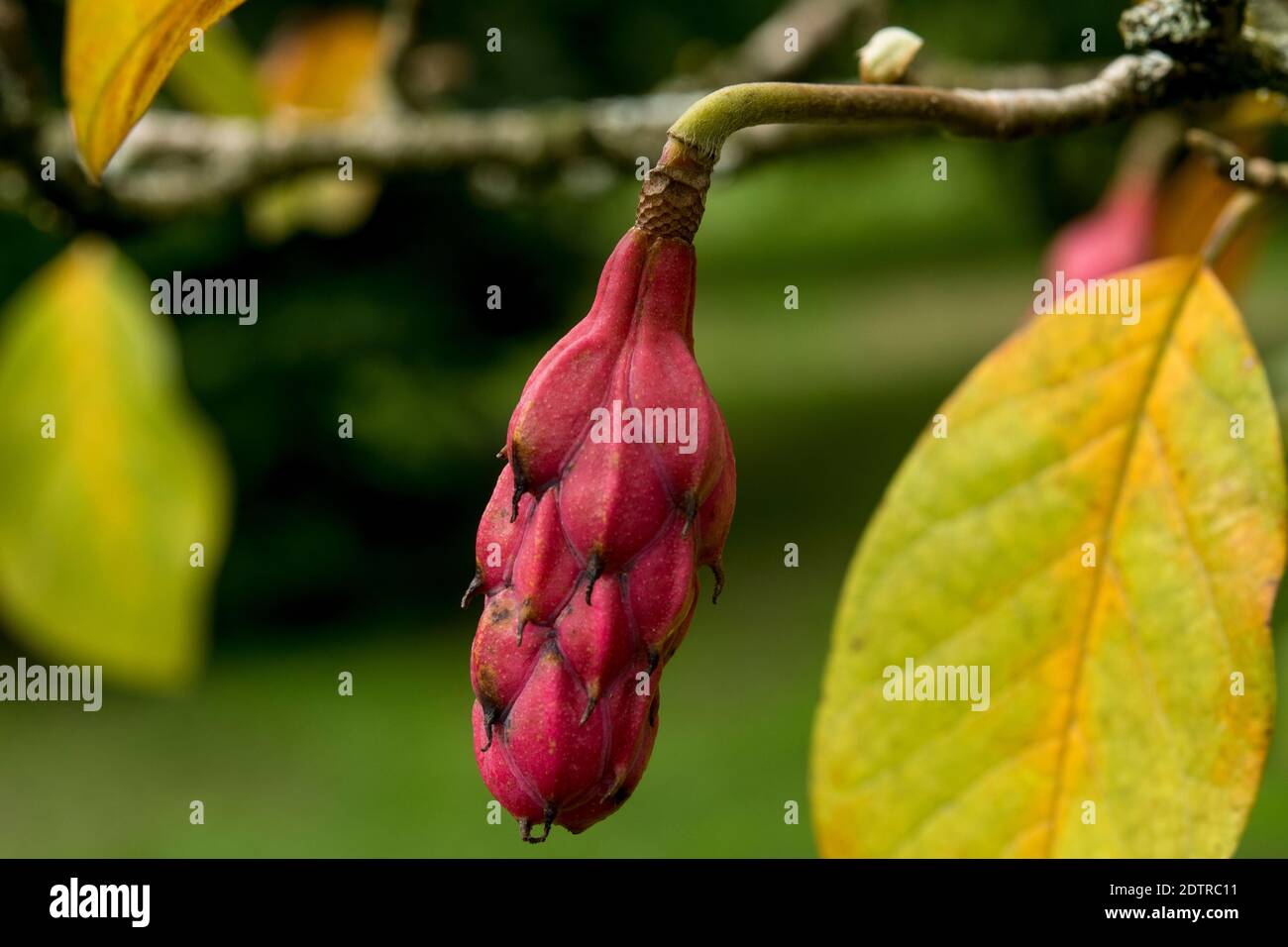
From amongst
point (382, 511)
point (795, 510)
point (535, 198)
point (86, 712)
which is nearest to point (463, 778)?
point (86, 712)

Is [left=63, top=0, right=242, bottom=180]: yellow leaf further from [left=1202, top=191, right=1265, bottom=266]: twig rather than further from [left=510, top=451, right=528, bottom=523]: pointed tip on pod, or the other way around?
[left=1202, top=191, right=1265, bottom=266]: twig

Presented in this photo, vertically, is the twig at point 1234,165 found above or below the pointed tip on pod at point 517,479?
above

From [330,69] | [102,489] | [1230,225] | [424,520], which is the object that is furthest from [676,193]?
[424,520]

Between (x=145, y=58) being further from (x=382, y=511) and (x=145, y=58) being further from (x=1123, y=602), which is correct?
(x=382, y=511)

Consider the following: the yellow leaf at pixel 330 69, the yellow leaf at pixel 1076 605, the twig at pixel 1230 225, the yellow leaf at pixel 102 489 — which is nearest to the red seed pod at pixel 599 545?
the yellow leaf at pixel 1076 605

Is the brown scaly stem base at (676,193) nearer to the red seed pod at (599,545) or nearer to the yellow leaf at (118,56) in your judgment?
the red seed pod at (599,545)

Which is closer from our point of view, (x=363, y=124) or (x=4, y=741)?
(x=363, y=124)

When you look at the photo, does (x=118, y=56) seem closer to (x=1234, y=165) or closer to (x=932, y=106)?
(x=932, y=106)
